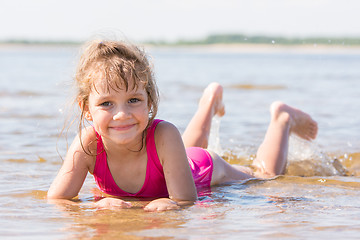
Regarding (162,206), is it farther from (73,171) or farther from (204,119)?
(204,119)

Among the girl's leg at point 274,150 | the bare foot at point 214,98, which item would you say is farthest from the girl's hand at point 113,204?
the bare foot at point 214,98

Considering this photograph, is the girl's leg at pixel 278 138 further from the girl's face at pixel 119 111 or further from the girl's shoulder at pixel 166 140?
the girl's face at pixel 119 111

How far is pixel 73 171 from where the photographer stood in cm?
343

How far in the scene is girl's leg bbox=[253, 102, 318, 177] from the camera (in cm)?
452

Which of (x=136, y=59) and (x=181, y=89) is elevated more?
(x=136, y=59)

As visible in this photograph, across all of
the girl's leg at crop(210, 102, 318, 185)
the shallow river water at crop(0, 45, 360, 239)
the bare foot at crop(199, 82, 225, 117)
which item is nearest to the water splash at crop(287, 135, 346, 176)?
the shallow river water at crop(0, 45, 360, 239)

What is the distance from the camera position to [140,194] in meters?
3.56

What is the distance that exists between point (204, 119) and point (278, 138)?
667mm

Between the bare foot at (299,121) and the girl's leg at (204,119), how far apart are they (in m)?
0.53

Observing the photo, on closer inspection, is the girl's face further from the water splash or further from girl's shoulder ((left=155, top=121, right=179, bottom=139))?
the water splash

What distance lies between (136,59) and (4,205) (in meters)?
1.26

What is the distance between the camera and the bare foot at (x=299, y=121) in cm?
483

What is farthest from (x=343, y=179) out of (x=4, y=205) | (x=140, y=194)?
(x=4, y=205)

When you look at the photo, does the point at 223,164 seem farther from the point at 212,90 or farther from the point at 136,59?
the point at 136,59
